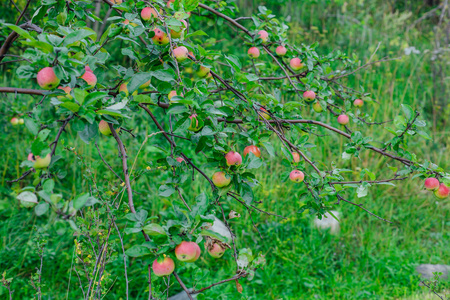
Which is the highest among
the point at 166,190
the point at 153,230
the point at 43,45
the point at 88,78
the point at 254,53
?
the point at 43,45

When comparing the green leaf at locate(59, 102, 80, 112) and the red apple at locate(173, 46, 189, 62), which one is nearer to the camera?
the green leaf at locate(59, 102, 80, 112)

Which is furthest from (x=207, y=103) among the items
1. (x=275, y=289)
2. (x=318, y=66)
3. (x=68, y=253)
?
(x=68, y=253)

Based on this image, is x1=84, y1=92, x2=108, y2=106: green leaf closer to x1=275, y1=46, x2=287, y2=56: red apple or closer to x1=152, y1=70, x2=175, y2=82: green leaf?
A: x1=152, y1=70, x2=175, y2=82: green leaf

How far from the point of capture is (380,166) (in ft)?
11.2

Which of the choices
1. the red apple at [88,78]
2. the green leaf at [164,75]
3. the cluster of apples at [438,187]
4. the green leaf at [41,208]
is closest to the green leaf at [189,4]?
the green leaf at [164,75]

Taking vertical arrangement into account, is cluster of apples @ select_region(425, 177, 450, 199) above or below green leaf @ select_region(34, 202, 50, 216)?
below

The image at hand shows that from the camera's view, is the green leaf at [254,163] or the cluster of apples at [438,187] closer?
the green leaf at [254,163]

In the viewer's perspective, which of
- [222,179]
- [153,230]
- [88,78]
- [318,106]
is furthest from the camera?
[318,106]

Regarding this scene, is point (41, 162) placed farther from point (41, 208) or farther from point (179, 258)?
point (179, 258)

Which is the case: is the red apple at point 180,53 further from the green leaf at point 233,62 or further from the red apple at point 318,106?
the red apple at point 318,106

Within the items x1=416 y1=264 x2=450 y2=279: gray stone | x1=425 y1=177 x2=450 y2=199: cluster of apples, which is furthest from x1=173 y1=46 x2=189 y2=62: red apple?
x1=416 y1=264 x2=450 y2=279: gray stone

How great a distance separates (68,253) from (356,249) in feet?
6.78

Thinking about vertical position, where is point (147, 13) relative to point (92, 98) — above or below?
above

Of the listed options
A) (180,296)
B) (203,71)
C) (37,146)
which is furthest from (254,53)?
(180,296)
